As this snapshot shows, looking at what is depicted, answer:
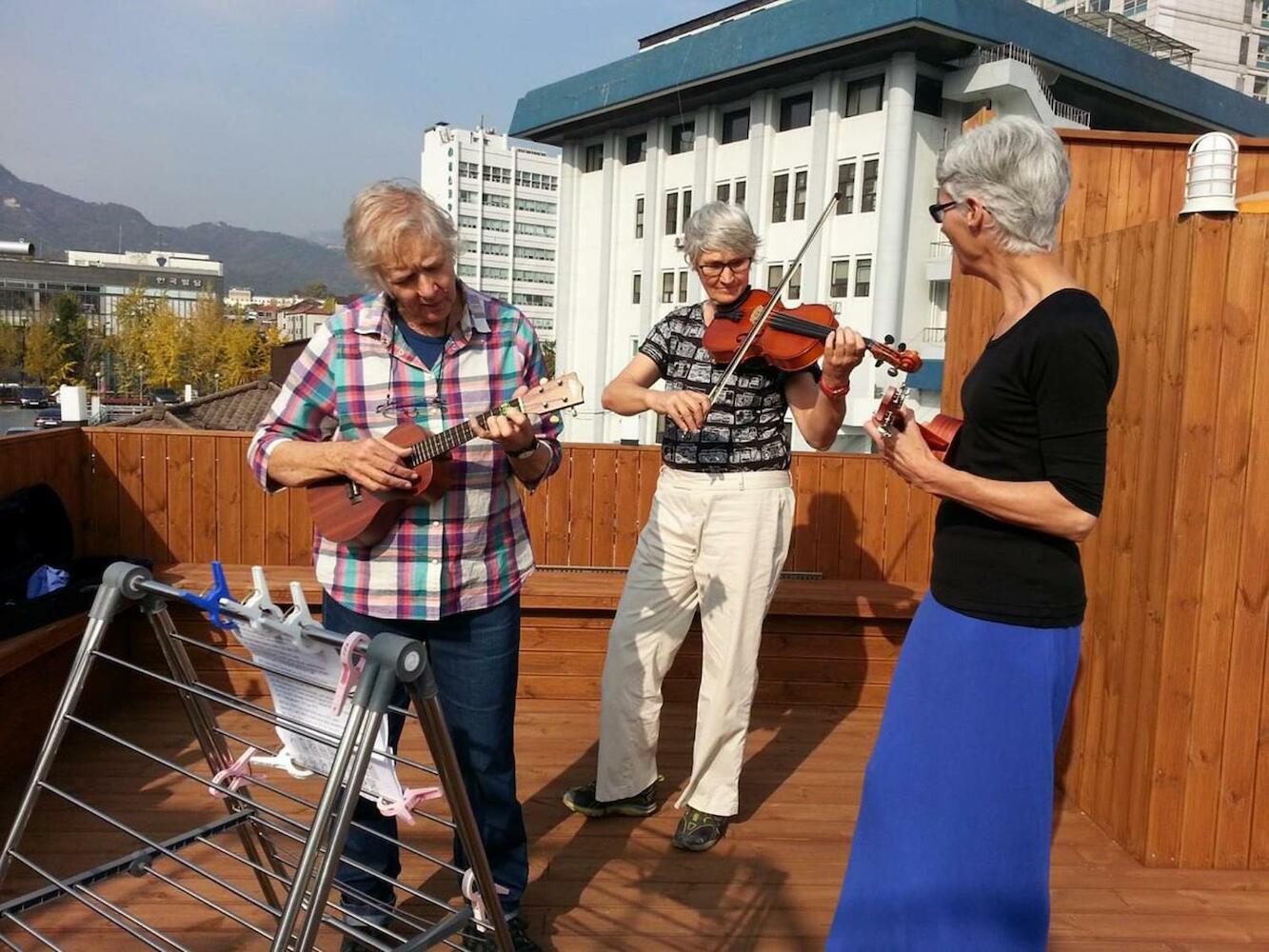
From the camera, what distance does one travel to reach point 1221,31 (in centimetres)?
5588

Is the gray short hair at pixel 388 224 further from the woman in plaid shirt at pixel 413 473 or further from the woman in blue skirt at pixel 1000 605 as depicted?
the woman in blue skirt at pixel 1000 605

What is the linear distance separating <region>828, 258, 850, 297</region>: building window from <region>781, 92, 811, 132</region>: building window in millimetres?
3707

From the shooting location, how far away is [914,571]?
4449mm

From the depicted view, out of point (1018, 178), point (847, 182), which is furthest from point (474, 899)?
point (847, 182)

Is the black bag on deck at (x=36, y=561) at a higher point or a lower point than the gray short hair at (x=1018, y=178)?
lower

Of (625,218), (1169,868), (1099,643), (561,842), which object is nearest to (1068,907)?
(1169,868)

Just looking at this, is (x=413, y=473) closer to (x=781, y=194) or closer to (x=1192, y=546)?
(x=1192, y=546)

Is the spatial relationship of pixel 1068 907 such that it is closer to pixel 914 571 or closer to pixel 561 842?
pixel 561 842

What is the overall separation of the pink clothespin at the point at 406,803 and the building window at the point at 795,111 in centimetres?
Answer: 2594

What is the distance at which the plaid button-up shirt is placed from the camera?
197 centimetres

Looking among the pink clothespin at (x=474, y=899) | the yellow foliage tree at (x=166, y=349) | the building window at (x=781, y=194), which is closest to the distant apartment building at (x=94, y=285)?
the yellow foliage tree at (x=166, y=349)

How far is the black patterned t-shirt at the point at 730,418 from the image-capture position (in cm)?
270

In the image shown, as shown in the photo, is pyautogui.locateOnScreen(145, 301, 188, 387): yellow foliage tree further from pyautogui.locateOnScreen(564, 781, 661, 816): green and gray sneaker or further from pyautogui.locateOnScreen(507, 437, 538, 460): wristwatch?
pyautogui.locateOnScreen(507, 437, 538, 460): wristwatch

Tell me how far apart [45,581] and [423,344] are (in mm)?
2108
